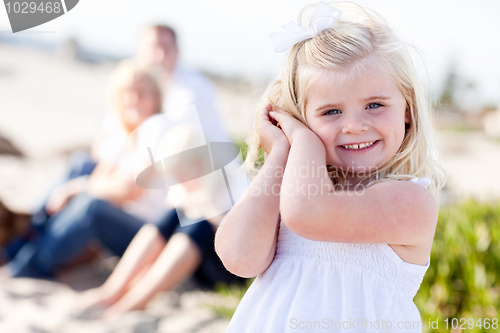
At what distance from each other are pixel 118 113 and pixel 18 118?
10.9m

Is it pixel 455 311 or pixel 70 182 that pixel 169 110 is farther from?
pixel 455 311

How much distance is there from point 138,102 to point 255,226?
9.89 ft

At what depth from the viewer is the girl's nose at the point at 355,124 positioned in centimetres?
128

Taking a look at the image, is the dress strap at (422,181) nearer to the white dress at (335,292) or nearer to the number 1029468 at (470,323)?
the white dress at (335,292)

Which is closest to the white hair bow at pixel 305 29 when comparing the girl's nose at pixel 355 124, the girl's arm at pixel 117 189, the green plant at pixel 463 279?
the girl's nose at pixel 355 124

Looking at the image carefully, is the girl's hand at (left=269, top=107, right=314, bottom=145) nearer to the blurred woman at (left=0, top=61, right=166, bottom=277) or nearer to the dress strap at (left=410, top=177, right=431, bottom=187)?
the dress strap at (left=410, top=177, right=431, bottom=187)

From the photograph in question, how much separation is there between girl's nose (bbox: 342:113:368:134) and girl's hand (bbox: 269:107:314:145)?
0.40ft

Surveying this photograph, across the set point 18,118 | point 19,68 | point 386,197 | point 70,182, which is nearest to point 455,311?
point 386,197

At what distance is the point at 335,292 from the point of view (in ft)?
4.17

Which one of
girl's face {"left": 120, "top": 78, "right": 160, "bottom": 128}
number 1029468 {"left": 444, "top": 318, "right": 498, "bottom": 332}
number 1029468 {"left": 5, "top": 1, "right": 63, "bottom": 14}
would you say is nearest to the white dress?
number 1029468 {"left": 444, "top": 318, "right": 498, "bottom": 332}

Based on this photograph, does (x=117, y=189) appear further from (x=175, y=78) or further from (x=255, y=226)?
(x=255, y=226)

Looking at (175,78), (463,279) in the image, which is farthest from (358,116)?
(175,78)

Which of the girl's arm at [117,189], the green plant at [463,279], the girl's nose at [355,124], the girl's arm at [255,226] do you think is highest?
the girl's nose at [355,124]

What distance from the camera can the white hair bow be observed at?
1395 mm
